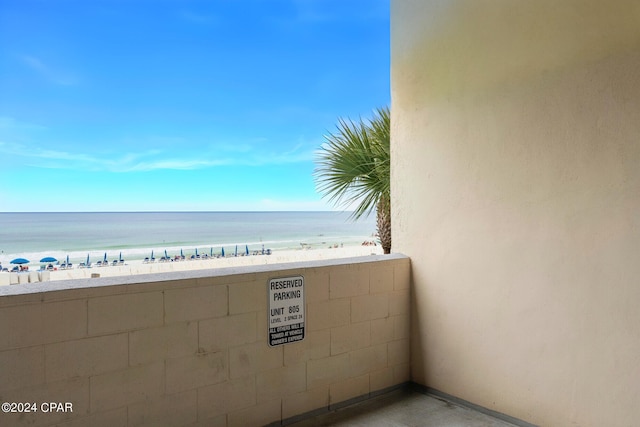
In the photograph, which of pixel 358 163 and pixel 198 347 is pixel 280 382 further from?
pixel 358 163

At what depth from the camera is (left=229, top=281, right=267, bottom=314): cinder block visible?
2.28 metres

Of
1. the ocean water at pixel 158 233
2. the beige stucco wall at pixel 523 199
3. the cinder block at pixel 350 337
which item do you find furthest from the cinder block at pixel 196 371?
the ocean water at pixel 158 233

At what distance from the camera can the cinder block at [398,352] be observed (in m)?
2.99

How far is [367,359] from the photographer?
2861mm

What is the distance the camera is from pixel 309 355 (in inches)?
102

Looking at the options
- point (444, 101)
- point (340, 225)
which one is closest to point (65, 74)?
point (340, 225)

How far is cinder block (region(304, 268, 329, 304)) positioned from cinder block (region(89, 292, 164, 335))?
86 centimetres

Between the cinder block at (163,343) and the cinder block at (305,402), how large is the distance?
710mm

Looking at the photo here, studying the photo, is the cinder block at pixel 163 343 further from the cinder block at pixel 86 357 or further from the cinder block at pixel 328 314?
the cinder block at pixel 328 314

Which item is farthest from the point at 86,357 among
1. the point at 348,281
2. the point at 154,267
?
the point at 154,267

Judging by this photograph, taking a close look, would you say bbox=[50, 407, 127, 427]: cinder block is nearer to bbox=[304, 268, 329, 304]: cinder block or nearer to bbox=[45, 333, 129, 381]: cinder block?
bbox=[45, 333, 129, 381]: cinder block

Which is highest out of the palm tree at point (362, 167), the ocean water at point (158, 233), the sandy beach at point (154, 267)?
the palm tree at point (362, 167)

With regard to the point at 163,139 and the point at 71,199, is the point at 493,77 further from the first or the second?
the point at 71,199

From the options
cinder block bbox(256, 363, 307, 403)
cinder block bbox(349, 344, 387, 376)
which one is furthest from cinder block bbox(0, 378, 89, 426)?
cinder block bbox(349, 344, 387, 376)
